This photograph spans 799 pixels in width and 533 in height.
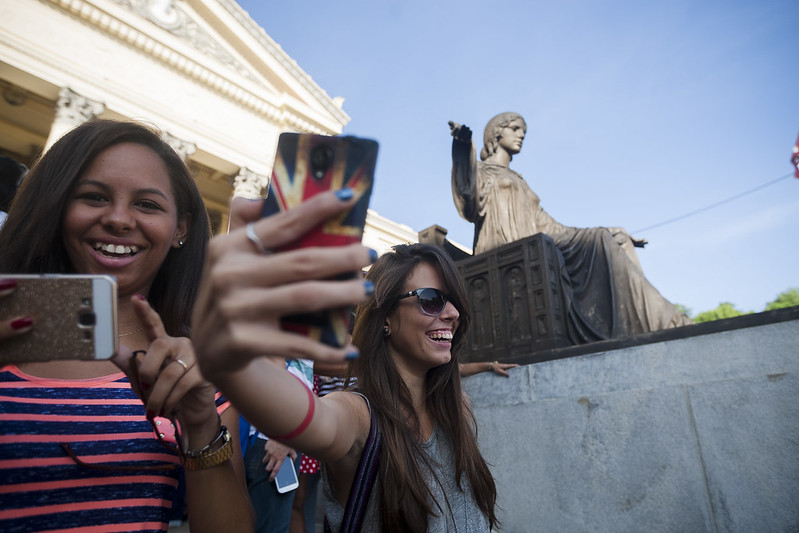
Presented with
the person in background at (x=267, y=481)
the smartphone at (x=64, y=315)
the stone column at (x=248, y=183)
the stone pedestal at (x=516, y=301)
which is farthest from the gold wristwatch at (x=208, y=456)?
the stone column at (x=248, y=183)

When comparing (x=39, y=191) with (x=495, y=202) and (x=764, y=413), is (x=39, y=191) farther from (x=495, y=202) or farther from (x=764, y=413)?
(x=495, y=202)

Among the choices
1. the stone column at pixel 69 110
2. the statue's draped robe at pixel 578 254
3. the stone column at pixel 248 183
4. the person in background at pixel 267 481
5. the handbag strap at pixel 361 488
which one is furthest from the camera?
the stone column at pixel 248 183

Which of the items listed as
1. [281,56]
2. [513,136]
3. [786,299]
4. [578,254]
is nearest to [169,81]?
[281,56]

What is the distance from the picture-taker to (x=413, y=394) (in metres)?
1.91

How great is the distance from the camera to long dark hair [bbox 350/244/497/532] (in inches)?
56.1

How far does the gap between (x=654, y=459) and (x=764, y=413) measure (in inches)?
26.6

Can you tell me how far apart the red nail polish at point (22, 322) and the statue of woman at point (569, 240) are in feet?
13.5

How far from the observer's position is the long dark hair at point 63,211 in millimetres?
1129

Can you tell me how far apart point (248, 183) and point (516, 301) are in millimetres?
14270

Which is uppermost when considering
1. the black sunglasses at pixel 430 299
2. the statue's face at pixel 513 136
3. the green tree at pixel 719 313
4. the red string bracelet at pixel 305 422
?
the green tree at pixel 719 313

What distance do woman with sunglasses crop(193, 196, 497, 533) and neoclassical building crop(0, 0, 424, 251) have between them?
1076 cm

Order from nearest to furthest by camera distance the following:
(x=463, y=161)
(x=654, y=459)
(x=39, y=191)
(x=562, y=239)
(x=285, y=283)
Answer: (x=285, y=283)
(x=39, y=191)
(x=654, y=459)
(x=562, y=239)
(x=463, y=161)

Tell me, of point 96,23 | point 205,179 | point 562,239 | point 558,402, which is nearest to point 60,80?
point 96,23

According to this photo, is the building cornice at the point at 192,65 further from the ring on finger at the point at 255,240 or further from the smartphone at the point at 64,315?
the ring on finger at the point at 255,240
